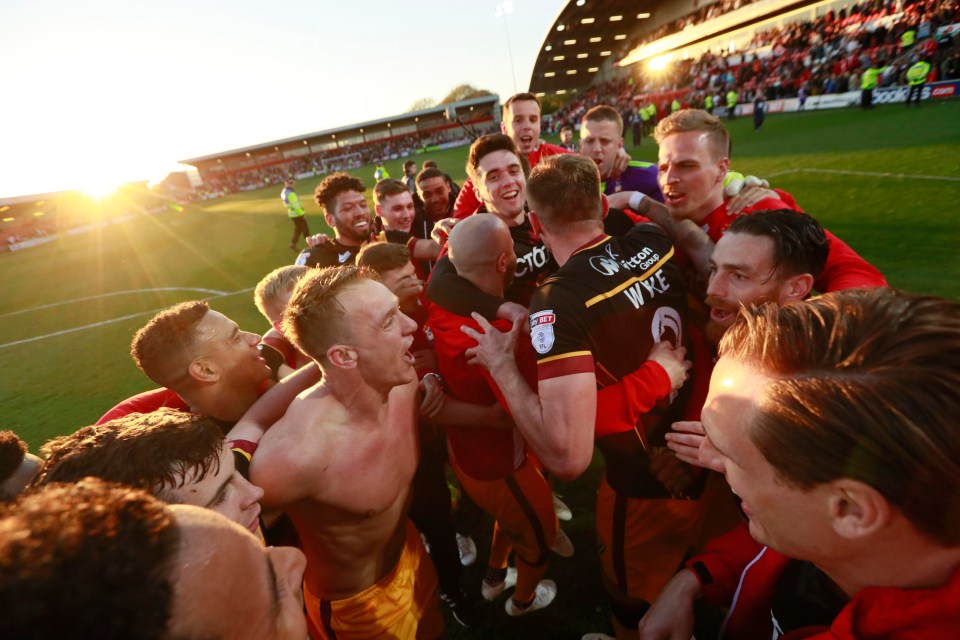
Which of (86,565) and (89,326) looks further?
(89,326)

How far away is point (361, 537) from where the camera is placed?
2105 mm

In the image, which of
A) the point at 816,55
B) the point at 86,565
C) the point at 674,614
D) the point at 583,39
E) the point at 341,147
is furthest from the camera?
the point at 341,147

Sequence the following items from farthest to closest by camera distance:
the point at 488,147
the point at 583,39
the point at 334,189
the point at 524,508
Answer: the point at 583,39 → the point at 334,189 → the point at 488,147 → the point at 524,508

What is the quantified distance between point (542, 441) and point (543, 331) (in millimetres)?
457

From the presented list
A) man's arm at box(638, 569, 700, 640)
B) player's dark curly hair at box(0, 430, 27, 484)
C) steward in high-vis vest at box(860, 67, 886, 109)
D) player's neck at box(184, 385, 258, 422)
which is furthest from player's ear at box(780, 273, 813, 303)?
steward in high-vis vest at box(860, 67, 886, 109)

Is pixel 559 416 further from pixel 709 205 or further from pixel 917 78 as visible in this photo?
pixel 917 78

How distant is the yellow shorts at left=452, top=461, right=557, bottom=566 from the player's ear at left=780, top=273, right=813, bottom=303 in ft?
5.37

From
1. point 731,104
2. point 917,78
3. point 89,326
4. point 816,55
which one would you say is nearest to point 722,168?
point 89,326

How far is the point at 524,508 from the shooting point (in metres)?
2.60

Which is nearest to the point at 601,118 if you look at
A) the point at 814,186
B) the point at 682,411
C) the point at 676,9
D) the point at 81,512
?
the point at 682,411

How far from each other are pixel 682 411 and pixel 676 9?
53123 millimetres

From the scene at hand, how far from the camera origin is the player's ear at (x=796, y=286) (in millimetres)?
Result: 2002

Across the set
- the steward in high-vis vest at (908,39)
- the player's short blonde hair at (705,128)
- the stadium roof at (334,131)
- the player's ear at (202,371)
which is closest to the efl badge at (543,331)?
the player's ear at (202,371)

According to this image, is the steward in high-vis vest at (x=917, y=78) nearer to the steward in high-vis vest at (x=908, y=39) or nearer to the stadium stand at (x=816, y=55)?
the stadium stand at (x=816, y=55)
